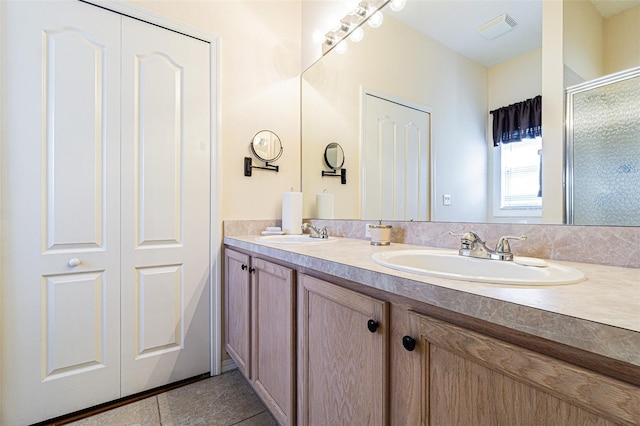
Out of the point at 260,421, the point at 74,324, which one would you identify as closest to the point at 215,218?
the point at 74,324

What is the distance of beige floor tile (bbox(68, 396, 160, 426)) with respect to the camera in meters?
1.38

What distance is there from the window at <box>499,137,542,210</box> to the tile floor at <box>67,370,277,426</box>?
144 centimetres

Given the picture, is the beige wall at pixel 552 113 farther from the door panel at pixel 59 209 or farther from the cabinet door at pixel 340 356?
the door panel at pixel 59 209

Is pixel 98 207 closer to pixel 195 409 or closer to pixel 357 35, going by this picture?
pixel 195 409

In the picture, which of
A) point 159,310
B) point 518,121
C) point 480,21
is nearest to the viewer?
point 518,121

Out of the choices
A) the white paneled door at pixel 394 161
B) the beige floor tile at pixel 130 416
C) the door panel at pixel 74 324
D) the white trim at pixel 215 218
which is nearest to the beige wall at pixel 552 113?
the white paneled door at pixel 394 161

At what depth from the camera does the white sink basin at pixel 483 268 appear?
2.03 feet

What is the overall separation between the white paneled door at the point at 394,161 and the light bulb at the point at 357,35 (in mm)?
388

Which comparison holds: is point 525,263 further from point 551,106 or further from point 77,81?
point 77,81

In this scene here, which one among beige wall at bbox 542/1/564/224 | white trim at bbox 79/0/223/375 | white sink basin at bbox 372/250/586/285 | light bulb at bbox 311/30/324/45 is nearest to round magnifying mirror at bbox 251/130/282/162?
white trim at bbox 79/0/223/375

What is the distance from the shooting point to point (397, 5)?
1.53 m

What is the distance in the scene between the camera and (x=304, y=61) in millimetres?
2203

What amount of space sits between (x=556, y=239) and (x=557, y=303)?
60 centimetres

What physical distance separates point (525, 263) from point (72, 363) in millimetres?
1992
